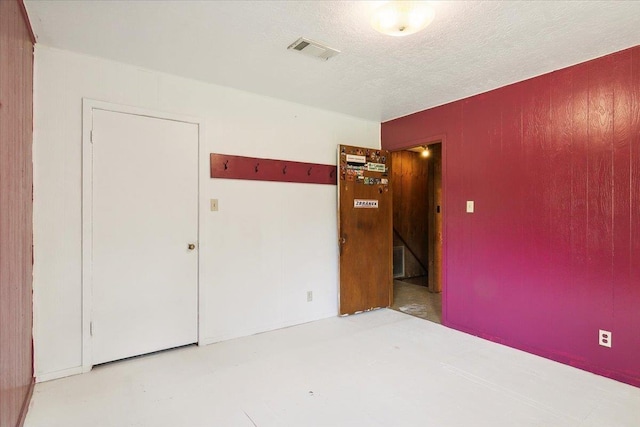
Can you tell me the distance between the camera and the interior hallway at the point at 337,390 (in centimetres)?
201

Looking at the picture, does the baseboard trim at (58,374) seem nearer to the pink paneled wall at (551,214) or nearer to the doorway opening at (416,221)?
the pink paneled wall at (551,214)

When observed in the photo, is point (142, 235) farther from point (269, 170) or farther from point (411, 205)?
point (411, 205)

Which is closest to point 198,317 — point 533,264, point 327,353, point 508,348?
point 327,353

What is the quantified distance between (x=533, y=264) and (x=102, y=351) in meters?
3.75

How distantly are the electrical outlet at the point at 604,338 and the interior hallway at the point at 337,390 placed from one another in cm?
26

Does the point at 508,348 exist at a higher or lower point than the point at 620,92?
lower

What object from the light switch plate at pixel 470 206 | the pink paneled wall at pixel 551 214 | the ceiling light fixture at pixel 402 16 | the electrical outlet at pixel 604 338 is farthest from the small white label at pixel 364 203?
the electrical outlet at pixel 604 338

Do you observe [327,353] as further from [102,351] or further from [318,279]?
[102,351]

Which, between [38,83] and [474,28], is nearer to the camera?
[474,28]

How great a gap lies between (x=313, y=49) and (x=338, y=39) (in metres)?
0.23

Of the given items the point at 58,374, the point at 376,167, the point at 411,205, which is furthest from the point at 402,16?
the point at 411,205

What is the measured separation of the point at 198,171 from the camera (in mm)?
3105

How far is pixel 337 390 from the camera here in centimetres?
233

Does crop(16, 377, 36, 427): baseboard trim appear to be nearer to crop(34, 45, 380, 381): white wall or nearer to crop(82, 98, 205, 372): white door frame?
crop(34, 45, 380, 381): white wall
